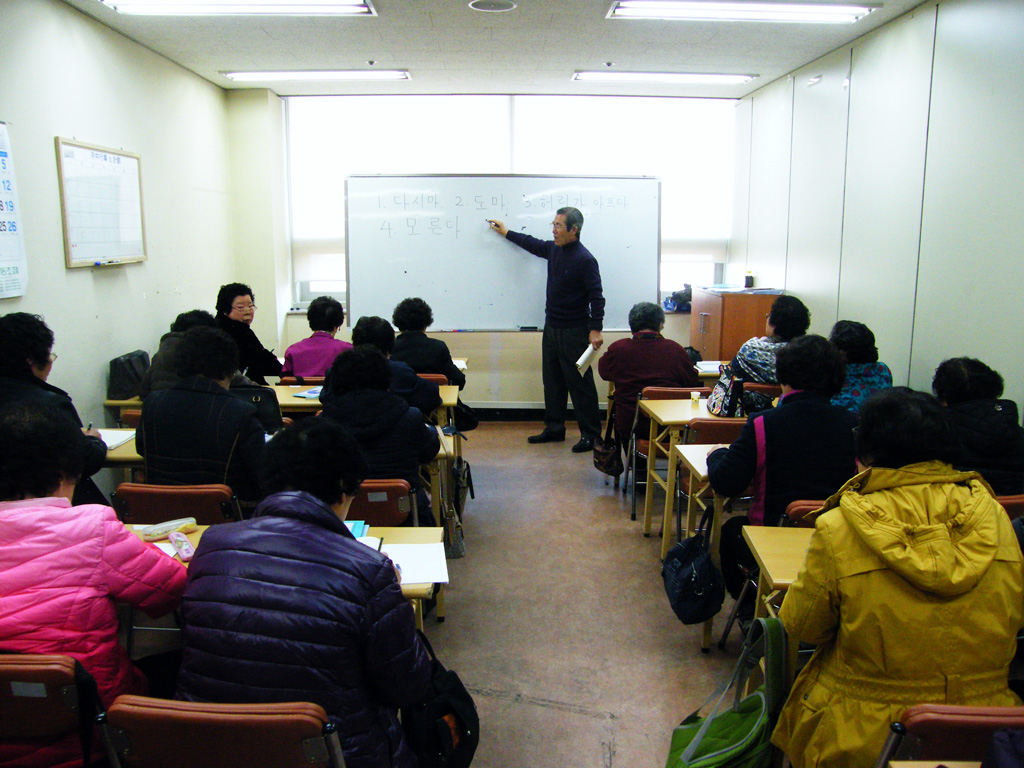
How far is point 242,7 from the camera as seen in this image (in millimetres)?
4047

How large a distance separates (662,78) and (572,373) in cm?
234

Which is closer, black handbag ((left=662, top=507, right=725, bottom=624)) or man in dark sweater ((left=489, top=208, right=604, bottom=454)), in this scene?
black handbag ((left=662, top=507, right=725, bottom=624))

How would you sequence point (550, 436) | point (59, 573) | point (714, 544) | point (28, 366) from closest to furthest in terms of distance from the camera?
point (59, 573)
point (28, 366)
point (714, 544)
point (550, 436)

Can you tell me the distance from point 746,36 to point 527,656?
3796 mm

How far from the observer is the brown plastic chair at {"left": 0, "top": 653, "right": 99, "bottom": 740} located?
134 cm

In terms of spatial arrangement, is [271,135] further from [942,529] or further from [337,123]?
[942,529]

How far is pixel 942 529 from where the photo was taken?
1.48 m

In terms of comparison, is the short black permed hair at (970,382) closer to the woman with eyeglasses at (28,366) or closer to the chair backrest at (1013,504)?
the chair backrest at (1013,504)

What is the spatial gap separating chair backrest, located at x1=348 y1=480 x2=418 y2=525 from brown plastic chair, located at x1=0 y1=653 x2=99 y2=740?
1.25 meters

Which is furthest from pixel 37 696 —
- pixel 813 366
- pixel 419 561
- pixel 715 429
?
pixel 715 429

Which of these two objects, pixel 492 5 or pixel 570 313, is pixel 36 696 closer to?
pixel 492 5

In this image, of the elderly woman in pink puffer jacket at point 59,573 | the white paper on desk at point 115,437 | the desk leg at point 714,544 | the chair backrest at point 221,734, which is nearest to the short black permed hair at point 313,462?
the elderly woman in pink puffer jacket at point 59,573

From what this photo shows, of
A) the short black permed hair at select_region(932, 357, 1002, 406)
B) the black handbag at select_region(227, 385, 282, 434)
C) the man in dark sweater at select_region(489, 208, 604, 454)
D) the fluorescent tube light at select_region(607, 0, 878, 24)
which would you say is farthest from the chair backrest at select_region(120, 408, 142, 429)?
the short black permed hair at select_region(932, 357, 1002, 406)

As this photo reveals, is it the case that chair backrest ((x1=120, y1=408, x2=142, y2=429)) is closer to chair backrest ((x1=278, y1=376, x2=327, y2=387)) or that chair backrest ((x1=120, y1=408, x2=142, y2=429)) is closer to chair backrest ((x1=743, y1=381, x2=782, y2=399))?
chair backrest ((x1=278, y1=376, x2=327, y2=387))
